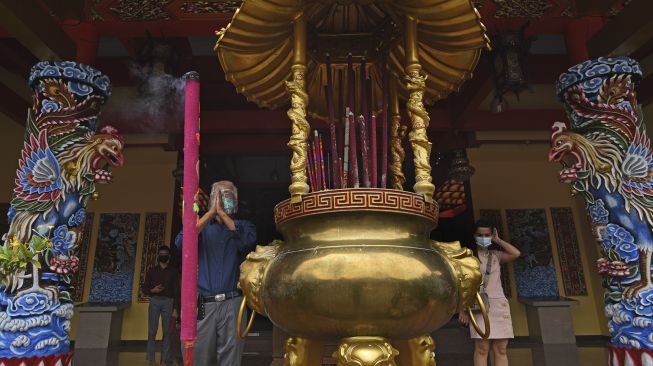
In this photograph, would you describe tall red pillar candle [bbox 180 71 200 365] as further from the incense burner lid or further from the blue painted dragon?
the blue painted dragon

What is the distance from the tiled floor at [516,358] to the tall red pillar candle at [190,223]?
387 centimetres

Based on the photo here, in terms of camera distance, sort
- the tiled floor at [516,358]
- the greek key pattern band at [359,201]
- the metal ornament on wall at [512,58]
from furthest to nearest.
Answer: the tiled floor at [516,358] < the metal ornament on wall at [512,58] < the greek key pattern band at [359,201]

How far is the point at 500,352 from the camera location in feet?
10.1

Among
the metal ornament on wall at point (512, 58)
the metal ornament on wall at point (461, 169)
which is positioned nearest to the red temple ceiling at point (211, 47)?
the metal ornament on wall at point (512, 58)

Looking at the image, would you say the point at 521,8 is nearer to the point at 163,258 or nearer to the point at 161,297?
the point at 163,258

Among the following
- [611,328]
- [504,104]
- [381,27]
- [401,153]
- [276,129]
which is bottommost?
[611,328]

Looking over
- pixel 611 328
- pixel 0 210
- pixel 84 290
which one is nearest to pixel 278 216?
pixel 611 328

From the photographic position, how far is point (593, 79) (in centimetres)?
295

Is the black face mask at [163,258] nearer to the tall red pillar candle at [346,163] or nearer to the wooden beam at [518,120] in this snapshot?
the tall red pillar candle at [346,163]

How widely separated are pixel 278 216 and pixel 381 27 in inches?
33.4

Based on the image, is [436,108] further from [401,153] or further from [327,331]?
[327,331]

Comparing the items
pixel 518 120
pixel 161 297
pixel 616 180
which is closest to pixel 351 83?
pixel 616 180

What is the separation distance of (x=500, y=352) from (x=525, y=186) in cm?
425

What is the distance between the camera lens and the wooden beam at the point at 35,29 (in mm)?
2867
